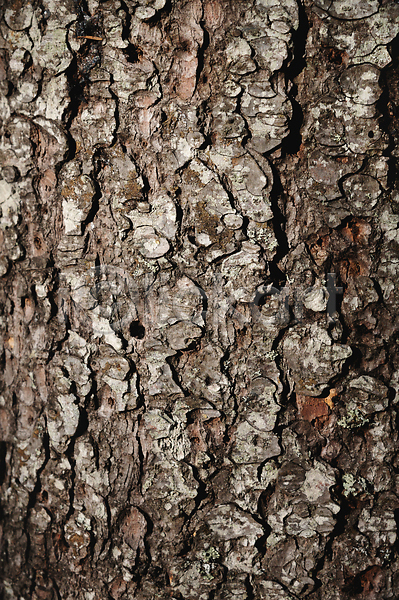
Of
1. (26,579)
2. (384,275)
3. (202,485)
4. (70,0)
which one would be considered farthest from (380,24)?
(26,579)

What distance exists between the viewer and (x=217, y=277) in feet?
3.59

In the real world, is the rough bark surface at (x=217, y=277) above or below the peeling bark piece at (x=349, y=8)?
below

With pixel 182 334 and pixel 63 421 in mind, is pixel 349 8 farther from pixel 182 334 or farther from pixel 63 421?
pixel 63 421

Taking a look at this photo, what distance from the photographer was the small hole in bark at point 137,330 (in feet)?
3.75

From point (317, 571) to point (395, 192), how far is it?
946 mm

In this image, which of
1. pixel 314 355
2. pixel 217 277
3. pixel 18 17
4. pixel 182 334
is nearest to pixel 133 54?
pixel 18 17

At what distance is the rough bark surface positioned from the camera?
107 centimetres

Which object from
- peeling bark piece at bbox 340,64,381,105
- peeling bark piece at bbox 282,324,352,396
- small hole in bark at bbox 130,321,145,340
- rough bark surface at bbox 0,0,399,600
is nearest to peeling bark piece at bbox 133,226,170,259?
rough bark surface at bbox 0,0,399,600

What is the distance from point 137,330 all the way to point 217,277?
24 cm

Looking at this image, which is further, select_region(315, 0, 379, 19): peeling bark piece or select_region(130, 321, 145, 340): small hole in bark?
select_region(130, 321, 145, 340): small hole in bark

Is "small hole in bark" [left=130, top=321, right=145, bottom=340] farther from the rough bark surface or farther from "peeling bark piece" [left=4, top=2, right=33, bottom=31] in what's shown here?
A: "peeling bark piece" [left=4, top=2, right=33, bottom=31]

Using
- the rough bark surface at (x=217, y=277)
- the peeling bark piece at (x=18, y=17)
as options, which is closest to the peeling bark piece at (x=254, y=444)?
the rough bark surface at (x=217, y=277)

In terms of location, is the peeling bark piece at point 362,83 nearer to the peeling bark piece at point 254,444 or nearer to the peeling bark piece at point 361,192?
the peeling bark piece at point 361,192

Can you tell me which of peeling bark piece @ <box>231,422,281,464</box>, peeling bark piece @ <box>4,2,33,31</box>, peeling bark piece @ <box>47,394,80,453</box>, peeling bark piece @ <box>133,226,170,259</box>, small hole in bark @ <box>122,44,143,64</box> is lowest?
peeling bark piece @ <box>47,394,80,453</box>
